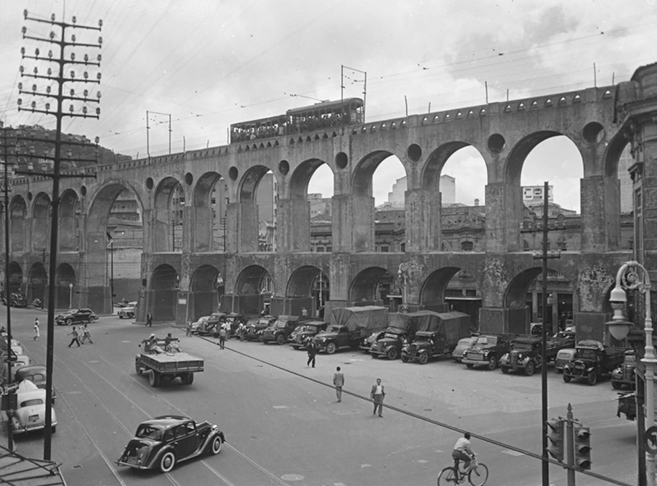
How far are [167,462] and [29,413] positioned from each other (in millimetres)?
6251

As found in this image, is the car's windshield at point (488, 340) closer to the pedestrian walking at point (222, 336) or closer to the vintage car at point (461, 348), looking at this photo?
the vintage car at point (461, 348)

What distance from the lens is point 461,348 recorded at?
34.3 meters

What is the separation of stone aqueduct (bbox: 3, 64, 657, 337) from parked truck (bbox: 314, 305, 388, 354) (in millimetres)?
3391

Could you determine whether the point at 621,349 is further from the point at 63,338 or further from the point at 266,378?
the point at 63,338

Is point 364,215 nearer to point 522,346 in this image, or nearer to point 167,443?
point 522,346

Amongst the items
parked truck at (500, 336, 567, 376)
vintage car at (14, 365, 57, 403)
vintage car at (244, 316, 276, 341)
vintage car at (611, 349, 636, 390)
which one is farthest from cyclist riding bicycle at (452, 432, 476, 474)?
vintage car at (244, 316, 276, 341)

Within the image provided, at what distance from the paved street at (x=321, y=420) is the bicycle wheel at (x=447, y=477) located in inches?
18.3

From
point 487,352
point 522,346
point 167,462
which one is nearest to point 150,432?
point 167,462

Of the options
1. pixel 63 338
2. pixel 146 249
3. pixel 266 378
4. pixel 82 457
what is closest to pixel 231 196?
pixel 146 249

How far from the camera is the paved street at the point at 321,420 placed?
52.9ft

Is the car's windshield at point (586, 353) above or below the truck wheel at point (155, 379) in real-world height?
above

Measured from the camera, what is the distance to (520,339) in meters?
32.2

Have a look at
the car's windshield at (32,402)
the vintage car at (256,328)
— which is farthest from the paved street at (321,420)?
the vintage car at (256,328)

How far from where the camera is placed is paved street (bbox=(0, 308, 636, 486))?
1611cm
